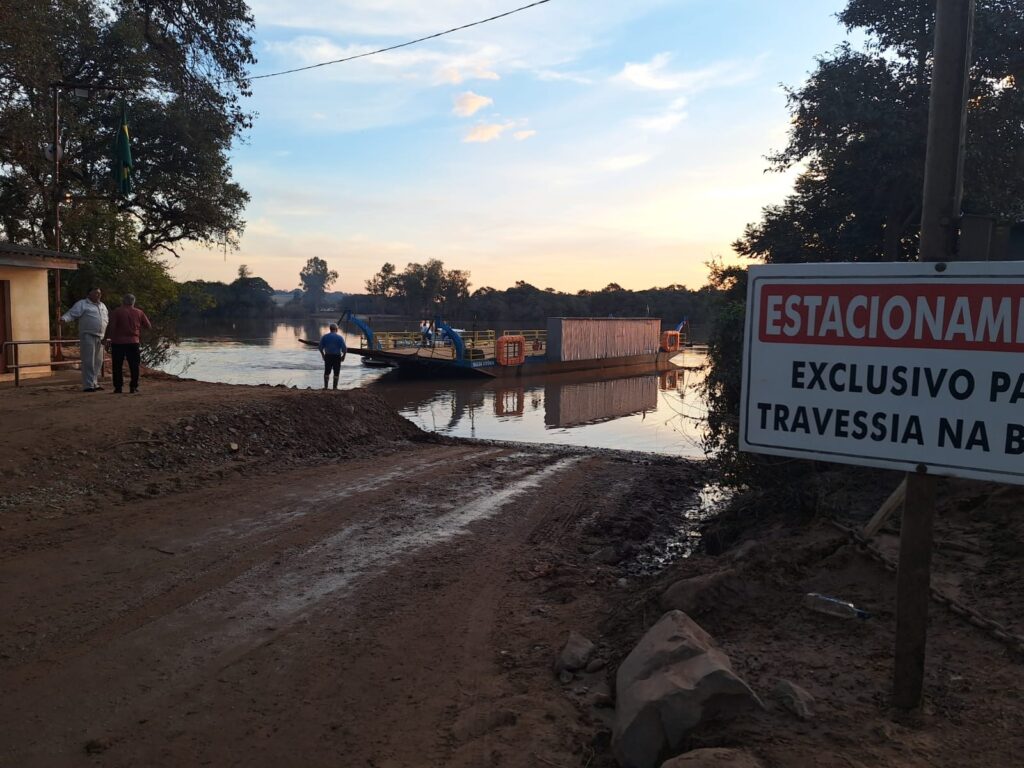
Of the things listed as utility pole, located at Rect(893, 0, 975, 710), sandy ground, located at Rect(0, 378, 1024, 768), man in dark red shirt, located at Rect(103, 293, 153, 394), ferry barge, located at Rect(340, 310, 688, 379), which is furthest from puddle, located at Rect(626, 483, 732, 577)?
ferry barge, located at Rect(340, 310, 688, 379)

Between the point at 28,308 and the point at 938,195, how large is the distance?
59.4 ft

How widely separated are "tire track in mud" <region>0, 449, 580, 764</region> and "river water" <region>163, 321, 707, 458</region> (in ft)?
13.2

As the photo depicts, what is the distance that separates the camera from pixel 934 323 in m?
2.65

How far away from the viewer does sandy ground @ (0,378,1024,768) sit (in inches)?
123

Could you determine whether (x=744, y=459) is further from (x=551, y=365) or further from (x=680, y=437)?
(x=551, y=365)

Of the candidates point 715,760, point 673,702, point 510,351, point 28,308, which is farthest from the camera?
point 510,351

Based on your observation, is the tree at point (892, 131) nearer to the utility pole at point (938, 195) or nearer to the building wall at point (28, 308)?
the utility pole at point (938, 195)

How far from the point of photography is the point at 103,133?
2809cm

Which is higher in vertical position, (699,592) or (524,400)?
(699,592)

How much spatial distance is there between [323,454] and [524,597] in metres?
6.62

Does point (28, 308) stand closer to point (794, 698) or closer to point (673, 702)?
point (673, 702)

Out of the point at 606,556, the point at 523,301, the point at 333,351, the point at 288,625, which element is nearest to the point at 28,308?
the point at 333,351

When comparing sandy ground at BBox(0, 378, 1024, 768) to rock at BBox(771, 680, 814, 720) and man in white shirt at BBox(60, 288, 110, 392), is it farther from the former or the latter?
man in white shirt at BBox(60, 288, 110, 392)

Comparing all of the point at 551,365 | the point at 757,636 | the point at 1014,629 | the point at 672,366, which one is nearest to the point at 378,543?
the point at 757,636
